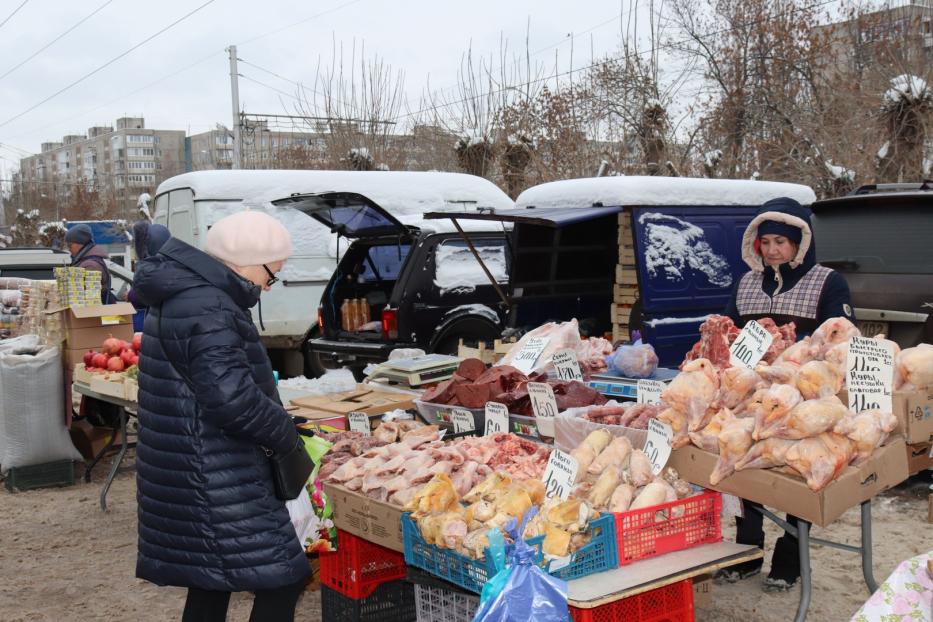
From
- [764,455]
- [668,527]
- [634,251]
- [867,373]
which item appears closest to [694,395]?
[764,455]

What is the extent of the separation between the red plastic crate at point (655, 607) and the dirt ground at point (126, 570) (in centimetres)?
123

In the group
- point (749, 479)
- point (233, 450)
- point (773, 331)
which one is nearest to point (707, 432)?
point (749, 479)

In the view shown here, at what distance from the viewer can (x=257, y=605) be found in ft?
9.80

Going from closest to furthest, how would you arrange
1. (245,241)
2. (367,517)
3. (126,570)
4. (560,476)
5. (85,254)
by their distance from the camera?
(245,241) → (560,476) → (367,517) → (126,570) → (85,254)

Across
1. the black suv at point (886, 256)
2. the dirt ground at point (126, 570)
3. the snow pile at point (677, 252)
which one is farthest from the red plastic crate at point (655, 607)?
Result: the snow pile at point (677, 252)

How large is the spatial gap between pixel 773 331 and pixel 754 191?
415cm

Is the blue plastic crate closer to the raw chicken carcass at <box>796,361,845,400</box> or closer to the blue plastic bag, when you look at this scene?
the blue plastic bag

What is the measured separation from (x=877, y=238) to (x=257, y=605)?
187 inches

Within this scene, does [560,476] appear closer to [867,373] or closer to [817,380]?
[817,380]

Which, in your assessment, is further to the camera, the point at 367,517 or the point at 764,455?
the point at 367,517

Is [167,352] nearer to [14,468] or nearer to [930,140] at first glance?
[14,468]

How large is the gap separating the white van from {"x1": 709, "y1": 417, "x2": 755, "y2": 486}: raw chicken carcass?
23.0 feet

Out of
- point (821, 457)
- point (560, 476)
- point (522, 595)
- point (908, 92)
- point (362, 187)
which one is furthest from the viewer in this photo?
point (362, 187)

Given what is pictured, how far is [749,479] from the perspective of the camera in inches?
118
